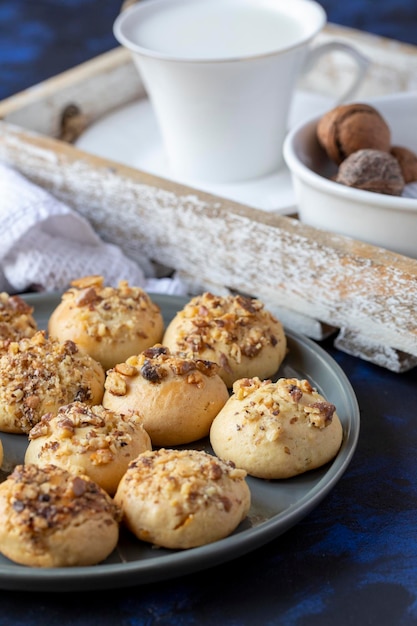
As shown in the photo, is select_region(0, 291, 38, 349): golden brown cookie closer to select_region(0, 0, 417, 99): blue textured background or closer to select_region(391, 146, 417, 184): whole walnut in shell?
select_region(391, 146, 417, 184): whole walnut in shell

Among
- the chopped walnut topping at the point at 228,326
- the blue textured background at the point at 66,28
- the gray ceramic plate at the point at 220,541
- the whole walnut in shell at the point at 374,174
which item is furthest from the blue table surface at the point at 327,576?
the blue textured background at the point at 66,28

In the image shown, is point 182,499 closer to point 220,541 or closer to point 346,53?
point 220,541

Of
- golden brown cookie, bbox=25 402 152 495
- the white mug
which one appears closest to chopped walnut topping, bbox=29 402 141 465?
golden brown cookie, bbox=25 402 152 495

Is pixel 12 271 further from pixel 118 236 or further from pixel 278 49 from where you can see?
pixel 278 49

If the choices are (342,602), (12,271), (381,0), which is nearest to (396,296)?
(342,602)

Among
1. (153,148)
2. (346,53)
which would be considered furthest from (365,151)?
(153,148)
